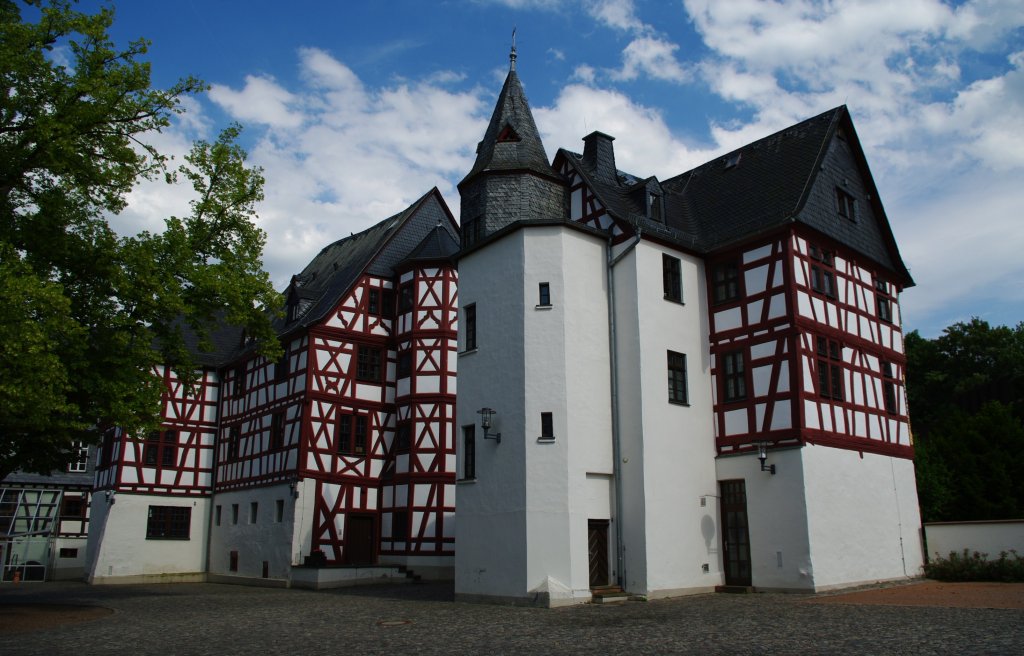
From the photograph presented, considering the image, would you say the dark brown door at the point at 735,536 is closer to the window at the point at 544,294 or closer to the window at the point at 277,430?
the window at the point at 544,294

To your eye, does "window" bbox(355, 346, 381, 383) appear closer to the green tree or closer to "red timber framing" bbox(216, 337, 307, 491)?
"red timber framing" bbox(216, 337, 307, 491)

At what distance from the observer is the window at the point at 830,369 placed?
21.2 meters

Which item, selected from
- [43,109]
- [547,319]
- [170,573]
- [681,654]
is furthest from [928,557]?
[170,573]

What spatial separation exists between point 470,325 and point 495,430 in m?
3.18

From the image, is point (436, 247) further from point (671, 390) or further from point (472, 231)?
point (671, 390)

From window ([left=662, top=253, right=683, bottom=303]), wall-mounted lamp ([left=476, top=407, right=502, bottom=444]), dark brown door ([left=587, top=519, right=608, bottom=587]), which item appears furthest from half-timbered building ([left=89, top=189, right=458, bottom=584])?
window ([left=662, top=253, right=683, bottom=303])

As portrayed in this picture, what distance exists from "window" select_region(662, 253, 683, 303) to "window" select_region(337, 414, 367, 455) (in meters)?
13.6

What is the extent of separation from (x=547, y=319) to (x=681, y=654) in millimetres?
10639

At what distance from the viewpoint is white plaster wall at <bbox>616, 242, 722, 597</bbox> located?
19766mm

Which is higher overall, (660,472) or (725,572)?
(660,472)

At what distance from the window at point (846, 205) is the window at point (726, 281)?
146 inches

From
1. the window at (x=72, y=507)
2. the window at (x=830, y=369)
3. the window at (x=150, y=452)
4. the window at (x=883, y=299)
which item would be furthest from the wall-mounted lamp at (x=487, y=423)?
the window at (x=72, y=507)

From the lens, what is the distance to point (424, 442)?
2994cm

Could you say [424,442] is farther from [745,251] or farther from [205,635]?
[205,635]
